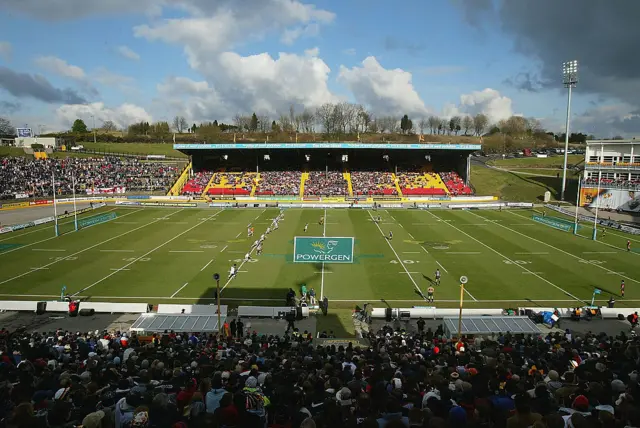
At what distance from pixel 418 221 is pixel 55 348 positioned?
47.4m

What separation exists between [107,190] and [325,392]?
273ft

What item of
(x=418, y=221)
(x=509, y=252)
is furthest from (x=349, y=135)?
(x=509, y=252)

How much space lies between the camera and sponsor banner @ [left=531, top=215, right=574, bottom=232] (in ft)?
162

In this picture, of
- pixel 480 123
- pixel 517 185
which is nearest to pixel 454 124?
pixel 480 123

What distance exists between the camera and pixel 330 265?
115ft

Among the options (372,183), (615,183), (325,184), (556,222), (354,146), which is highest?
(354,146)

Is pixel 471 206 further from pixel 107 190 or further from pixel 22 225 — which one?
pixel 107 190

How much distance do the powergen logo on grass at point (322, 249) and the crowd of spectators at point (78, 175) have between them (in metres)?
57.2

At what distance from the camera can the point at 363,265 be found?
3488 cm

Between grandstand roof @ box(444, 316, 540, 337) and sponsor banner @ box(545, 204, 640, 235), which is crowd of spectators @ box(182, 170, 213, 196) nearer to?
sponsor banner @ box(545, 204, 640, 235)

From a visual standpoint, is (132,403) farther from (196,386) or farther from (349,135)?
(349,135)

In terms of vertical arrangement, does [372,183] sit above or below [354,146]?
below

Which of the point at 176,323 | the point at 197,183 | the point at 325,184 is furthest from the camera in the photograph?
the point at 197,183

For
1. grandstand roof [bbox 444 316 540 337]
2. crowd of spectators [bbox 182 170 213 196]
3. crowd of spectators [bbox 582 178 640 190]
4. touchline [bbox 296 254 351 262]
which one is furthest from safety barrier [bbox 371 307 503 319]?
crowd of spectators [bbox 182 170 213 196]
